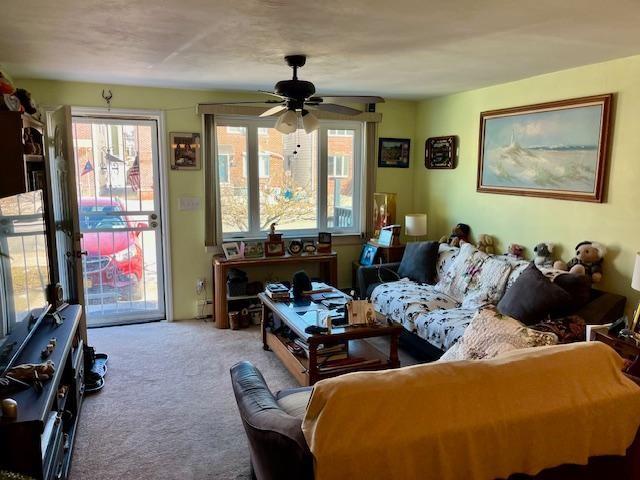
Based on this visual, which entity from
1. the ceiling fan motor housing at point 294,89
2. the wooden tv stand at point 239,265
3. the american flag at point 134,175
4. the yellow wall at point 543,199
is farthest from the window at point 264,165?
the ceiling fan motor housing at point 294,89

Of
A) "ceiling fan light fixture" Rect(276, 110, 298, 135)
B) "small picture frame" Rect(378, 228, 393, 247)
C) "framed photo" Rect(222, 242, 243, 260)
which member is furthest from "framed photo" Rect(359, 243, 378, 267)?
"ceiling fan light fixture" Rect(276, 110, 298, 135)

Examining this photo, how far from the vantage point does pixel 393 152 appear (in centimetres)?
537

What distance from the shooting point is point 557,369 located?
1559 millimetres

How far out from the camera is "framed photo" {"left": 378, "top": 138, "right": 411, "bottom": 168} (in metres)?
5.31

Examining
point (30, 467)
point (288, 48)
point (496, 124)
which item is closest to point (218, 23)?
point (288, 48)

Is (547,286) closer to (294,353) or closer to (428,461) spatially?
(294,353)

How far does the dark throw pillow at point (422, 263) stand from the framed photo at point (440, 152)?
0.95m

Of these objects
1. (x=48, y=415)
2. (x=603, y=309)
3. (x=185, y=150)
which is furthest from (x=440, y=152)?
(x=48, y=415)

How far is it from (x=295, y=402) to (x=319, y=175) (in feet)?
10.7

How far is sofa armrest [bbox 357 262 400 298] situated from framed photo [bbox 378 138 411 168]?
1.29m

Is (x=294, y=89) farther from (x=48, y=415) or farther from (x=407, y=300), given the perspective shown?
(x=48, y=415)

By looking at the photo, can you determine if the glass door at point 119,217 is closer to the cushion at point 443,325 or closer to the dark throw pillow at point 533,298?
the cushion at point 443,325

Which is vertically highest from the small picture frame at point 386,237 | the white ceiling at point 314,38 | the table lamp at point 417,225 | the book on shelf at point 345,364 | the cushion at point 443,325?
the white ceiling at point 314,38

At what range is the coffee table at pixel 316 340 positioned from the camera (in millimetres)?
3023
